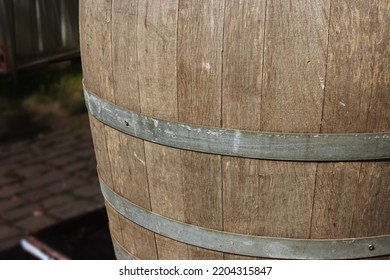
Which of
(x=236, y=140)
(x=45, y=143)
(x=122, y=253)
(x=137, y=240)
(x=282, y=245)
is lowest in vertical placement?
(x=45, y=143)

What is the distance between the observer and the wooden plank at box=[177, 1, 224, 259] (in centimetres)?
162

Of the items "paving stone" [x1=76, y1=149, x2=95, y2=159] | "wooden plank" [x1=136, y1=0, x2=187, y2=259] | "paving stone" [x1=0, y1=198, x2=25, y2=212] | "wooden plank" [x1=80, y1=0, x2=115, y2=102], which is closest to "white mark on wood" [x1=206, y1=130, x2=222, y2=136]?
"wooden plank" [x1=136, y1=0, x2=187, y2=259]

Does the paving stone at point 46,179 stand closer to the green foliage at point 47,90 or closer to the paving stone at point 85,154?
the paving stone at point 85,154

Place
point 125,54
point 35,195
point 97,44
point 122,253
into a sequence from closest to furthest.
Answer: point 125,54, point 97,44, point 122,253, point 35,195

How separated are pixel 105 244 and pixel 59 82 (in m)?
2.53

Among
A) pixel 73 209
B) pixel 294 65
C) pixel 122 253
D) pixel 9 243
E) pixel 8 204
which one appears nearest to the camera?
pixel 294 65

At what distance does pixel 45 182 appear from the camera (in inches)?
160

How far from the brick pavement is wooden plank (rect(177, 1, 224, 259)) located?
6.00 feet

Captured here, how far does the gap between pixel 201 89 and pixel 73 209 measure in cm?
222

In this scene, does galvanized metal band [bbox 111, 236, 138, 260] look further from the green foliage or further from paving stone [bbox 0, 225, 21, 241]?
the green foliage

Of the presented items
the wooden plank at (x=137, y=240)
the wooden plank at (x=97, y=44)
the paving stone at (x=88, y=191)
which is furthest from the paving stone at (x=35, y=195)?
the wooden plank at (x=97, y=44)

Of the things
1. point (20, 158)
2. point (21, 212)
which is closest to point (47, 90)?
point (20, 158)

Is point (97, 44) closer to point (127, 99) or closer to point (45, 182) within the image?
point (127, 99)
